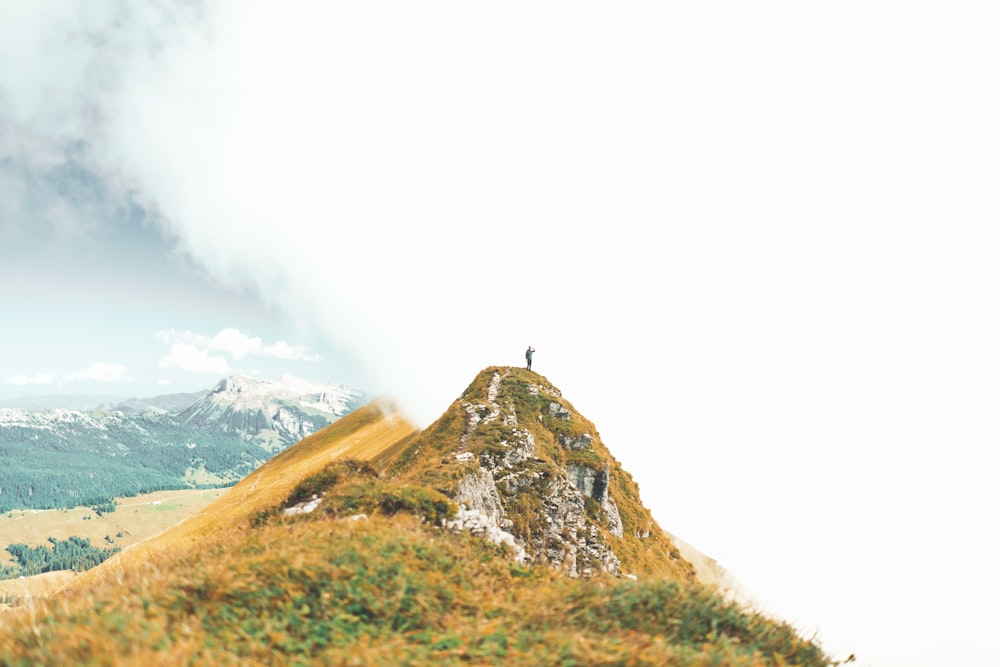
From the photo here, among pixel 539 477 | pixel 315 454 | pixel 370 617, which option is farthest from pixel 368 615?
pixel 315 454

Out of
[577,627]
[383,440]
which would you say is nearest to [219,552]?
[577,627]

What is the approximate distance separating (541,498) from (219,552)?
90.0 feet

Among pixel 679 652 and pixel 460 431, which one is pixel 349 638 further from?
pixel 460 431

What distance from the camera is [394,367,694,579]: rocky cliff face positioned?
33.0 metres

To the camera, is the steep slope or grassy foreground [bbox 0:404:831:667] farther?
the steep slope

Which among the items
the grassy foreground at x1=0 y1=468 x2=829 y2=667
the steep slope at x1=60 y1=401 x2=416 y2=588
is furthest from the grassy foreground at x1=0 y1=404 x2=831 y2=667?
the steep slope at x1=60 y1=401 x2=416 y2=588

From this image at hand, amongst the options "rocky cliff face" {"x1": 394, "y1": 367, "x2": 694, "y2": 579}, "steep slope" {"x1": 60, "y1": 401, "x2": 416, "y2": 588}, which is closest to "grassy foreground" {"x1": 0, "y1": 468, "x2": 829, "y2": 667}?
"rocky cliff face" {"x1": 394, "y1": 367, "x2": 694, "y2": 579}

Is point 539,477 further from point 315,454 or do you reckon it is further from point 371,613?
point 315,454

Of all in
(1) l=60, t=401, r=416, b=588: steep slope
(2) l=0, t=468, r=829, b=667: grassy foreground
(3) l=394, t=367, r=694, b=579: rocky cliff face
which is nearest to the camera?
(2) l=0, t=468, r=829, b=667: grassy foreground

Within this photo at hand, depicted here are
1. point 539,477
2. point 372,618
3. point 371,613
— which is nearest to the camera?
point 372,618

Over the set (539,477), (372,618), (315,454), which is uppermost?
(539,477)

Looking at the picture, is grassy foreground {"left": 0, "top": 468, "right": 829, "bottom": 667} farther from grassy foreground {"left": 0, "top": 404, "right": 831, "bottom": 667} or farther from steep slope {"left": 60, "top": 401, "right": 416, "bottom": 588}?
steep slope {"left": 60, "top": 401, "right": 416, "bottom": 588}

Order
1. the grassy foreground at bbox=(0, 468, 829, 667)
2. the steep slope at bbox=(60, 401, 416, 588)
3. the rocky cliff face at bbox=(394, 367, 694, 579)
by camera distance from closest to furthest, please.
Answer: the grassy foreground at bbox=(0, 468, 829, 667) < the rocky cliff face at bbox=(394, 367, 694, 579) < the steep slope at bbox=(60, 401, 416, 588)

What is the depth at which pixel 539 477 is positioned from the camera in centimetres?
3819
